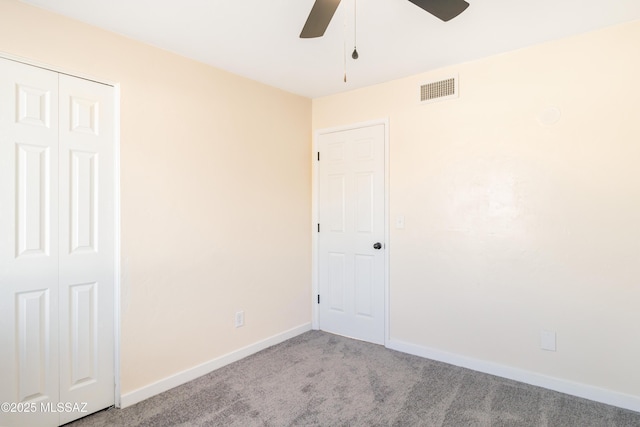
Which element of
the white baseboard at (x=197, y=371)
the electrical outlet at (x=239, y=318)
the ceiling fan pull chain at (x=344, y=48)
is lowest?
the white baseboard at (x=197, y=371)

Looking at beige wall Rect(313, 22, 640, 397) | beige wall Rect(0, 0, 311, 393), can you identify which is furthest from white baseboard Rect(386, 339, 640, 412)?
beige wall Rect(0, 0, 311, 393)

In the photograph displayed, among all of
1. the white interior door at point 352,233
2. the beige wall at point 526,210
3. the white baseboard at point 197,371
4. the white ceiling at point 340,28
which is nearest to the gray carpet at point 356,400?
the white baseboard at point 197,371

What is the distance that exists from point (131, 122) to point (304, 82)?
155cm

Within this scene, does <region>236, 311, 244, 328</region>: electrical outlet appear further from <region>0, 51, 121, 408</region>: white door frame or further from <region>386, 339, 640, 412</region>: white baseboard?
<region>386, 339, 640, 412</region>: white baseboard

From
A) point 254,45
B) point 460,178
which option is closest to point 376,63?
point 254,45

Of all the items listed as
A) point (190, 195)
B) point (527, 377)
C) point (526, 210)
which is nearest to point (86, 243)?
point (190, 195)

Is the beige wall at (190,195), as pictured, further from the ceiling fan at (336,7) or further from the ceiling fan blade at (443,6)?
the ceiling fan blade at (443,6)

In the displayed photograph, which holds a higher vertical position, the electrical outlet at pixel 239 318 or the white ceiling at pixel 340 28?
the white ceiling at pixel 340 28

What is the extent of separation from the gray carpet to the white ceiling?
7.98 ft

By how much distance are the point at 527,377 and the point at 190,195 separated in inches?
112

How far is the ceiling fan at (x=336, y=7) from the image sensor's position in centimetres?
156

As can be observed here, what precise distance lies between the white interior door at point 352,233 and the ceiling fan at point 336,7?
5.59 feet

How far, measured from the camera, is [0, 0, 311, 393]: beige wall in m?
2.33

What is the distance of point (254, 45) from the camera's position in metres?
2.53
